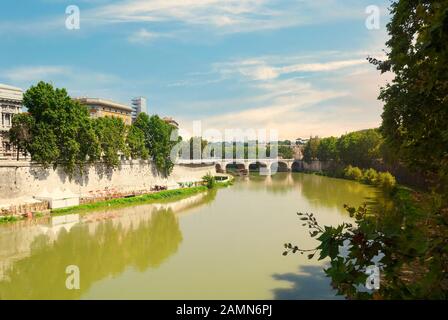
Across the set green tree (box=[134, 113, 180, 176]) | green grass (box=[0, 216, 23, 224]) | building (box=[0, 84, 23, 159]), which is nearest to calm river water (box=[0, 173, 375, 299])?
green grass (box=[0, 216, 23, 224])

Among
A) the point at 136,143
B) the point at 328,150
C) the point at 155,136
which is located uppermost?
the point at 155,136

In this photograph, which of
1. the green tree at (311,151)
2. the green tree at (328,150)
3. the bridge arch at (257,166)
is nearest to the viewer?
the green tree at (328,150)

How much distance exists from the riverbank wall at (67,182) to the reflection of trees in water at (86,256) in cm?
760

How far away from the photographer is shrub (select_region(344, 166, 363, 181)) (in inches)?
2223

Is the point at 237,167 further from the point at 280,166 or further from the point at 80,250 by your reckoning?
the point at 80,250

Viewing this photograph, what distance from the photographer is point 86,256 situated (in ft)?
61.7

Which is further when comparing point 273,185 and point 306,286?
point 273,185

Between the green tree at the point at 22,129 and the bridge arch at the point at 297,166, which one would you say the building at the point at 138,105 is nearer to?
the bridge arch at the point at 297,166

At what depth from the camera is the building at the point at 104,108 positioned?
73625 mm

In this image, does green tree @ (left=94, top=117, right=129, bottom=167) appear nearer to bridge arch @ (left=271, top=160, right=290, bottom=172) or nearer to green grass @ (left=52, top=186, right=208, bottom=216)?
green grass @ (left=52, top=186, right=208, bottom=216)

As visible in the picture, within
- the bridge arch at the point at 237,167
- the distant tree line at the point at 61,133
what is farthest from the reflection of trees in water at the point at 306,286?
the bridge arch at the point at 237,167

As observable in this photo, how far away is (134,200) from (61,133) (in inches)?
356

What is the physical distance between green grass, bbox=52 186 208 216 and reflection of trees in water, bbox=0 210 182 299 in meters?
4.61

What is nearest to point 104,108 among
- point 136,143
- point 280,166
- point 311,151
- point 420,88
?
point 136,143
